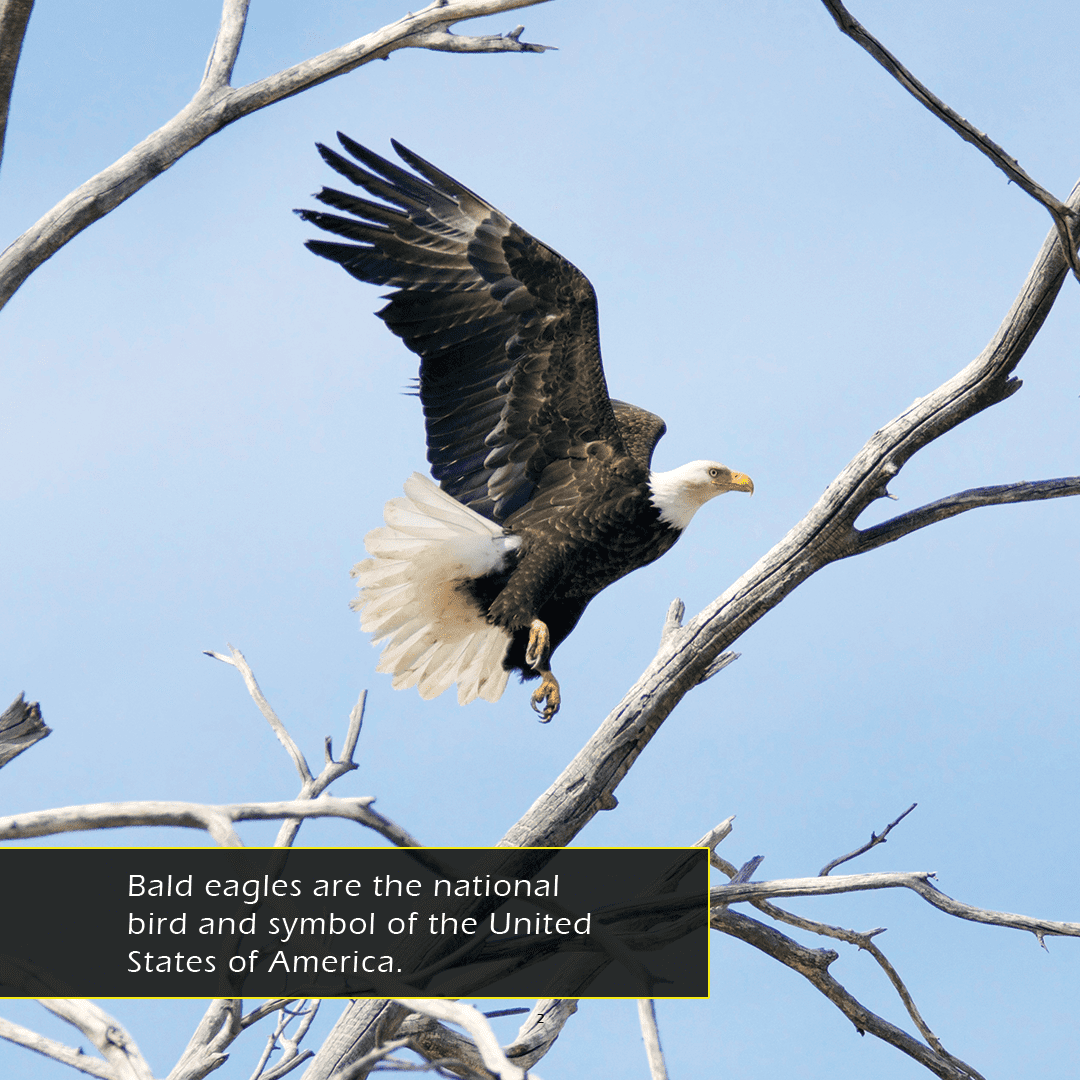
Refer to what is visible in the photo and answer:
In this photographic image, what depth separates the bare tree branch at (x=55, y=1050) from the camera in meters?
1.57

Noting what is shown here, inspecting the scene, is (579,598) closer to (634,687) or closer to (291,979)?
(634,687)

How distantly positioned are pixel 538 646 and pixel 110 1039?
1813mm

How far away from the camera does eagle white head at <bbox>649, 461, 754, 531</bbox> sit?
342 centimetres

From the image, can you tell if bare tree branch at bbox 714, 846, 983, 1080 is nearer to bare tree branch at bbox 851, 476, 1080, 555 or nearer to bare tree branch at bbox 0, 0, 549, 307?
bare tree branch at bbox 851, 476, 1080, 555

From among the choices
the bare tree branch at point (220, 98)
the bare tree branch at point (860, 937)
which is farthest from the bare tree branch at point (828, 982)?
the bare tree branch at point (220, 98)

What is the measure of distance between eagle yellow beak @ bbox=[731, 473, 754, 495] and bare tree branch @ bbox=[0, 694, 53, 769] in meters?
2.12

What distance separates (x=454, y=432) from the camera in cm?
340

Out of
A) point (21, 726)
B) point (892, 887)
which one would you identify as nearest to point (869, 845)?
point (892, 887)

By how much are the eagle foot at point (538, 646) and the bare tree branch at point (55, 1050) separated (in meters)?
1.78

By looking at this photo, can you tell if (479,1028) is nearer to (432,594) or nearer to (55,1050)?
(55,1050)

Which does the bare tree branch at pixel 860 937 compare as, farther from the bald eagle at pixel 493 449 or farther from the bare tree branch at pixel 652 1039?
the bare tree branch at pixel 652 1039

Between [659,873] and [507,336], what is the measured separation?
1526 mm

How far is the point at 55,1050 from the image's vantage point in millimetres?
1606

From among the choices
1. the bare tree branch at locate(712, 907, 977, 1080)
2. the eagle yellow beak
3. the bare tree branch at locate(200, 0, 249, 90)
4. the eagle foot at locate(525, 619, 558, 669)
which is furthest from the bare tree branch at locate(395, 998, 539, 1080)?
the bare tree branch at locate(200, 0, 249, 90)
